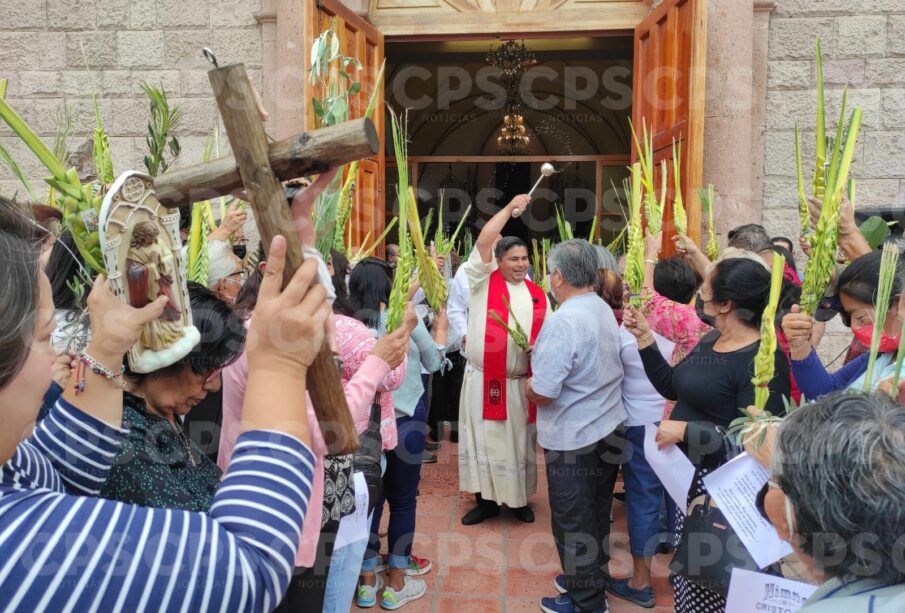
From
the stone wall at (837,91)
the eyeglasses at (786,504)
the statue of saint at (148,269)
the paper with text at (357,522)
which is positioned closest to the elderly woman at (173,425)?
the statue of saint at (148,269)

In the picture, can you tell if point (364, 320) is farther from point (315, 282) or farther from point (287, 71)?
point (287, 71)

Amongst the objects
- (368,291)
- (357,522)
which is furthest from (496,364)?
(357,522)

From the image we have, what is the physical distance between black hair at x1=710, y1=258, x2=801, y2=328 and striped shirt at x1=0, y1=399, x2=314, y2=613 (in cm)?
205

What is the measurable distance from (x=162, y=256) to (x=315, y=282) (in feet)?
1.37

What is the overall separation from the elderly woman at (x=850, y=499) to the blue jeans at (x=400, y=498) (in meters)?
2.46

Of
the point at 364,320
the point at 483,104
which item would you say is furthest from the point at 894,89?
the point at 483,104

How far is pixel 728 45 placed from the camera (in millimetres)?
5617

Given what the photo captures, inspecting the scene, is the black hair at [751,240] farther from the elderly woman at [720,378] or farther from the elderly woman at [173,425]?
the elderly woman at [173,425]

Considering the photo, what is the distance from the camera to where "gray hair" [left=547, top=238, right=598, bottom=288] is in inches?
140

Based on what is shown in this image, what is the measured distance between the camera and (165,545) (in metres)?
0.85

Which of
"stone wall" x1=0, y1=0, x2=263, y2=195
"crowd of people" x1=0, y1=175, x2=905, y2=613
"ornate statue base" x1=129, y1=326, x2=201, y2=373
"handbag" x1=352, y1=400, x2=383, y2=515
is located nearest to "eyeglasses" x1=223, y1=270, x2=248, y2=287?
"crowd of people" x1=0, y1=175, x2=905, y2=613

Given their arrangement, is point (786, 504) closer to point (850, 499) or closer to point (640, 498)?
point (850, 499)

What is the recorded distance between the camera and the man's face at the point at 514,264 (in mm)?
4680

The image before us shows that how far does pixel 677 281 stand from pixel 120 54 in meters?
5.47
